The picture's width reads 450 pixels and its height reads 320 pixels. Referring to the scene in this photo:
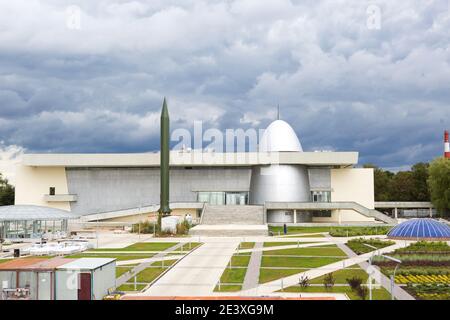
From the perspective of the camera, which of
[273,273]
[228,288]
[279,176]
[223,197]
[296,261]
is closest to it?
[228,288]

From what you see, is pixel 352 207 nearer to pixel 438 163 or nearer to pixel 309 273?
pixel 438 163

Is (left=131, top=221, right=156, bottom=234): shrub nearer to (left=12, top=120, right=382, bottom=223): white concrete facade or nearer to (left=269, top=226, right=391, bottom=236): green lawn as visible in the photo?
(left=269, top=226, right=391, bottom=236): green lawn

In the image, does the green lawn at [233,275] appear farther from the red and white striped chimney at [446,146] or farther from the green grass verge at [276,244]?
the red and white striped chimney at [446,146]

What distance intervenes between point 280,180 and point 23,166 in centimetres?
3332

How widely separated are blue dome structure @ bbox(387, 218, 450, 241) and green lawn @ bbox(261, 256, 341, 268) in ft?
30.6

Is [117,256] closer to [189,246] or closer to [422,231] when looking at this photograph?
[189,246]

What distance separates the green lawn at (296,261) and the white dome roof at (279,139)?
36.0 m

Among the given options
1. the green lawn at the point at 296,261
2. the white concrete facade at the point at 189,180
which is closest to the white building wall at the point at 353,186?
the white concrete facade at the point at 189,180

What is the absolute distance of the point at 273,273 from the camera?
2366 centimetres

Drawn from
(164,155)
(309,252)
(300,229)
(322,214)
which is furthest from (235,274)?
(322,214)

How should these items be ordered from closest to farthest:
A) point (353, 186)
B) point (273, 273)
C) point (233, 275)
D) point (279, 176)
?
point (233, 275)
point (273, 273)
point (279, 176)
point (353, 186)

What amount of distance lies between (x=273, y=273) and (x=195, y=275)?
359cm

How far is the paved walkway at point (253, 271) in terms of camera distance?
2090 cm
